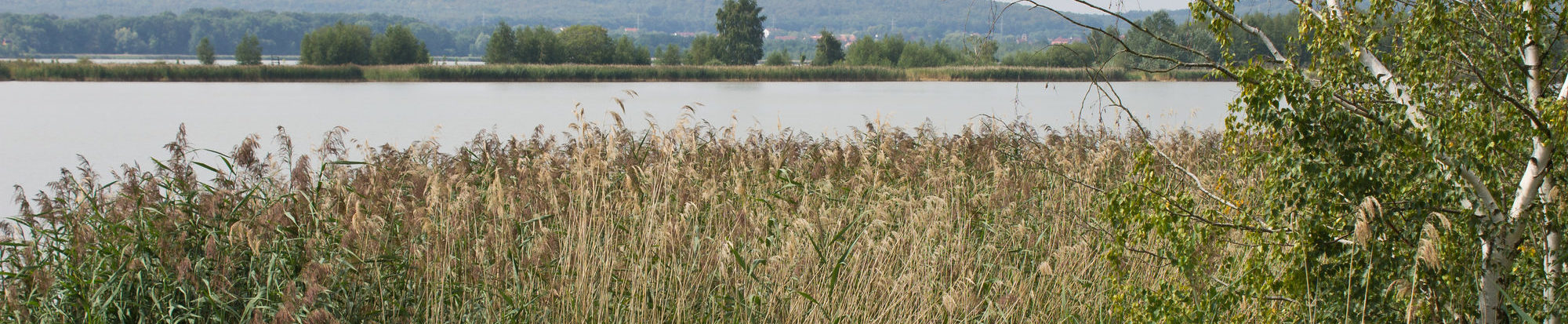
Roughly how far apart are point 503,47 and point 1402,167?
1685 inches

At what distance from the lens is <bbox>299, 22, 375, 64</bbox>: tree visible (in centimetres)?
3234

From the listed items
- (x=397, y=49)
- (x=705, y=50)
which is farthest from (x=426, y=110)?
(x=705, y=50)

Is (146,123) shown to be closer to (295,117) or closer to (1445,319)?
(295,117)

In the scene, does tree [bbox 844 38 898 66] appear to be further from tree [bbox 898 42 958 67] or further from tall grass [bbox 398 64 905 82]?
tall grass [bbox 398 64 905 82]

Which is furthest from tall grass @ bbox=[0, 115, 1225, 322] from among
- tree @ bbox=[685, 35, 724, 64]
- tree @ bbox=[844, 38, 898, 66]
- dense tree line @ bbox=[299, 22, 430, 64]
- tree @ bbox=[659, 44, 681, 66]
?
tree @ bbox=[844, 38, 898, 66]

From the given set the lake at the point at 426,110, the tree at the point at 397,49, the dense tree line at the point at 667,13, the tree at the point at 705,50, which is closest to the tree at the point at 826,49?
the tree at the point at 705,50

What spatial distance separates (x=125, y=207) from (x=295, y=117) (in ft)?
31.9

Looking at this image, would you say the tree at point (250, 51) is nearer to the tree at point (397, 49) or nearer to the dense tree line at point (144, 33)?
the tree at point (397, 49)

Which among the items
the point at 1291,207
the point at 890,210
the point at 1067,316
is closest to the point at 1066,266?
the point at 1067,316

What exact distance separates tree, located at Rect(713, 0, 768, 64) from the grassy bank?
28364mm

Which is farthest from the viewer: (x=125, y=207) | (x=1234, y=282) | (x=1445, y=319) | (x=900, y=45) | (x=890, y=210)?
(x=900, y=45)

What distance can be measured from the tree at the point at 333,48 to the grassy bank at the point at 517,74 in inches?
252

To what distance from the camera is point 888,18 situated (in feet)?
425

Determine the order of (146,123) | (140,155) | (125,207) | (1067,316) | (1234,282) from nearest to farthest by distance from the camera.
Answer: (1234,282) → (1067,316) → (125,207) → (140,155) → (146,123)
